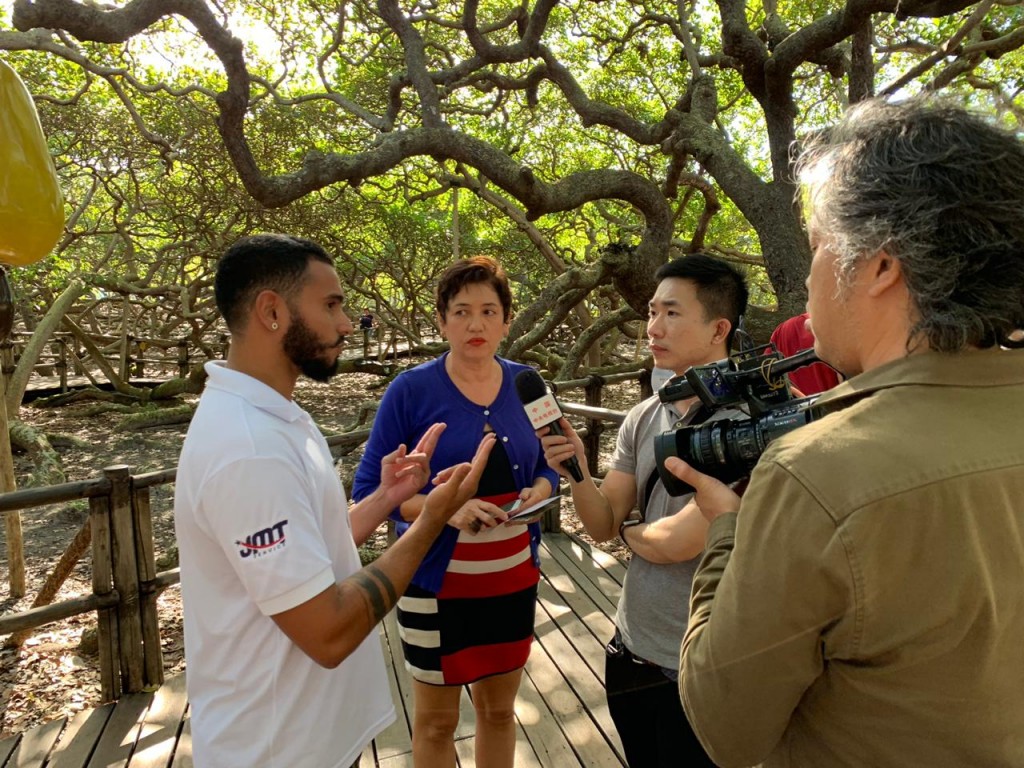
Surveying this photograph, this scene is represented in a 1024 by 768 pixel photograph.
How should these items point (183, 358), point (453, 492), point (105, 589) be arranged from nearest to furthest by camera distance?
point (453, 492)
point (105, 589)
point (183, 358)

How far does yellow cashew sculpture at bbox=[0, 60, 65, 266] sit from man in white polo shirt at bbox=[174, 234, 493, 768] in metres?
0.33

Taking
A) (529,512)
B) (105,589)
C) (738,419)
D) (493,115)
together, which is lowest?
(105,589)

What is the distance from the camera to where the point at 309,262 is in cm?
149

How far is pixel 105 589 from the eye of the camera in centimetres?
268

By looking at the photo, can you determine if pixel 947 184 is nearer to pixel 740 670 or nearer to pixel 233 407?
pixel 740 670

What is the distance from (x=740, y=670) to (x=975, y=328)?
20.6 inches

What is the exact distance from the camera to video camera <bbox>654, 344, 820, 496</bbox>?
106 cm

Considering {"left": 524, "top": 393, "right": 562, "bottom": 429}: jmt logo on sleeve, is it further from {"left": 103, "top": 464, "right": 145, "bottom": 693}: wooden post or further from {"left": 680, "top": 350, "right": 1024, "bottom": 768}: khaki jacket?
{"left": 103, "top": 464, "right": 145, "bottom": 693}: wooden post

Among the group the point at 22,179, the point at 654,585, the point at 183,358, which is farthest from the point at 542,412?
the point at 183,358

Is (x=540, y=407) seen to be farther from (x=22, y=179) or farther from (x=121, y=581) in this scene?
(x=121, y=581)

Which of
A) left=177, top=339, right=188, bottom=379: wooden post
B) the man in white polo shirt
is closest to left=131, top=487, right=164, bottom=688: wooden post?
the man in white polo shirt

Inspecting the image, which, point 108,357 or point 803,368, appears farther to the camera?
point 108,357

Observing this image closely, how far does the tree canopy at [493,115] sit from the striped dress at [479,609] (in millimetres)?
1330

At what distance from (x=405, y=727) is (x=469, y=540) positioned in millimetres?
1064
